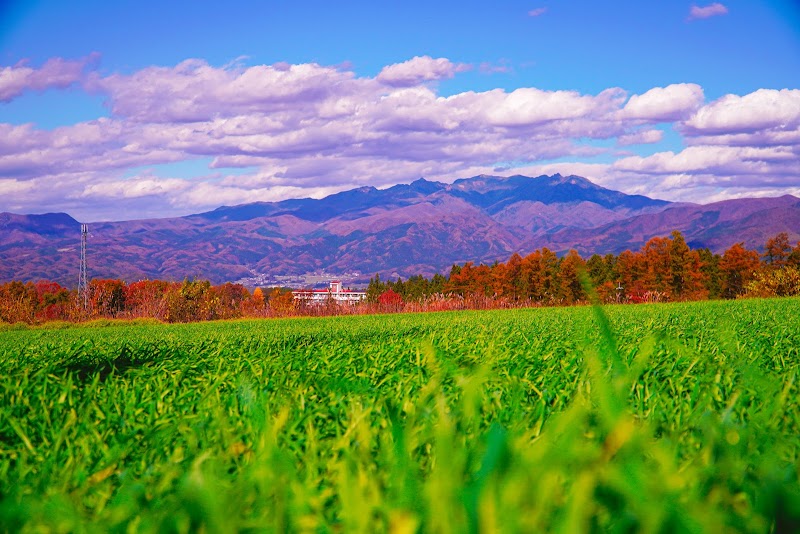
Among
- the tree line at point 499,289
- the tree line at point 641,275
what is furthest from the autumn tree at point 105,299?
the tree line at point 641,275

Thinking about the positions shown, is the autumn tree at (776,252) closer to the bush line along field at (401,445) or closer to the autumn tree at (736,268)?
the autumn tree at (736,268)

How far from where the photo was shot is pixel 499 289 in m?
71.1

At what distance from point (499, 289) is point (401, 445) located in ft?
232

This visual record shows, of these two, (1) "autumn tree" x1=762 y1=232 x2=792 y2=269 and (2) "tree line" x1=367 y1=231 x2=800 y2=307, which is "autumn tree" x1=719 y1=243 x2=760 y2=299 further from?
(1) "autumn tree" x1=762 y1=232 x2=792 y2=269

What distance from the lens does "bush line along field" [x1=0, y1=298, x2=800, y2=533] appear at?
3.56 feet

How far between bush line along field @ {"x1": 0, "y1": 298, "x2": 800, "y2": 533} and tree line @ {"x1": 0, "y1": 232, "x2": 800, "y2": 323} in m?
36.0

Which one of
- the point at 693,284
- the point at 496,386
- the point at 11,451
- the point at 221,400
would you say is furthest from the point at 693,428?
the point at 693,284

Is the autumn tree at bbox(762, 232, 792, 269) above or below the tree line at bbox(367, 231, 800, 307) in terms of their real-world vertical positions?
above

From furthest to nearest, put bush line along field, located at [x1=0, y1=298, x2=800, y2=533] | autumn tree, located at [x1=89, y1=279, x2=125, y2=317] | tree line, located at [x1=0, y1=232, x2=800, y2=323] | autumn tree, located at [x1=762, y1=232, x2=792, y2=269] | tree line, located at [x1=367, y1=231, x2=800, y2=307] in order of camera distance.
→ autumn tree, located at [x1=762, y1=232, x2=792, y2=269] < tree line, located at [x1=367, y1=231, x2=800, y2=307] < tree line, located at [x1=0, y1=232, x2=800, y2=323] < autumn tree, located at [x1=89, y1=279, x2=125, y2=317] < bush line along field, located at [x1=0, y1=298, x2=800, y2=533]

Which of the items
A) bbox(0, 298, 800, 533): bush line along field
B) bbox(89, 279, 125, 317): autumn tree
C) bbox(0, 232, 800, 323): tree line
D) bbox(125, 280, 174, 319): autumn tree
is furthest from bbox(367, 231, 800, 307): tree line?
bbox(0, 298, 800, 533): bush line along field

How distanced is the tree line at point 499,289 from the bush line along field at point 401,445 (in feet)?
118

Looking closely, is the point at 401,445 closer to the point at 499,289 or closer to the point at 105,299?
the point at 105,299

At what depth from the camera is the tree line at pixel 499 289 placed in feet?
132

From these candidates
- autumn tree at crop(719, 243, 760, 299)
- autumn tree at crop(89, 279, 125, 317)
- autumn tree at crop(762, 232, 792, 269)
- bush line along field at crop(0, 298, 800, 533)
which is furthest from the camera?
autumn tree at crop(719, 243, 760, 299)
